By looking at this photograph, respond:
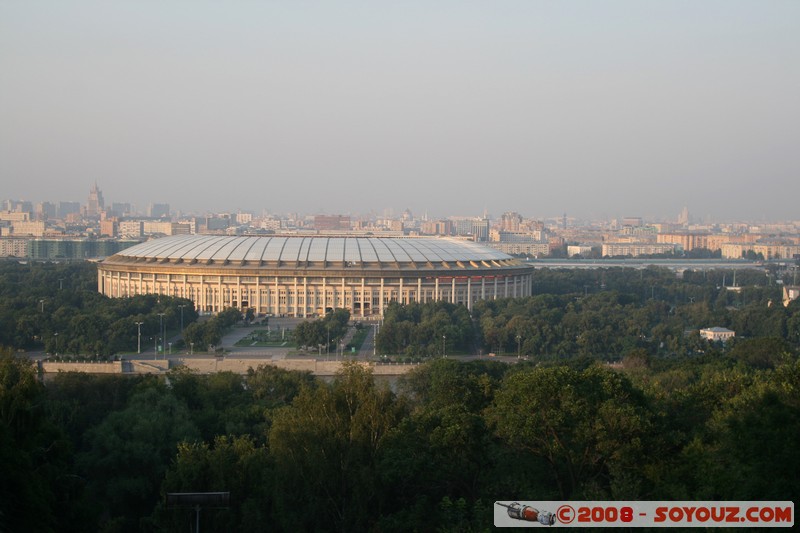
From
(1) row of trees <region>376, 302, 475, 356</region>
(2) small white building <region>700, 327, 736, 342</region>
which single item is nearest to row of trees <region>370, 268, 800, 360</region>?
(1) row of trees <region>376, 302, 475, 356</region>

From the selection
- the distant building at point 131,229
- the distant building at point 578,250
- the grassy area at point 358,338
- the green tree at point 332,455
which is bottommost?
the grassy area at point 358,338

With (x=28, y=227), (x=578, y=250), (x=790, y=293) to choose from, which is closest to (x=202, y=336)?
(x=790, y=293)

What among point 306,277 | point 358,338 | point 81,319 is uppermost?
point 306,277

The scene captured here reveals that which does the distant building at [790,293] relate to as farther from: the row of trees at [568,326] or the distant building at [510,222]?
the distant building at [510,222]

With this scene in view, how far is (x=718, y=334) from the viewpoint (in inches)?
2178

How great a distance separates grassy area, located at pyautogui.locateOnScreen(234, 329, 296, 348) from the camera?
2018 inches

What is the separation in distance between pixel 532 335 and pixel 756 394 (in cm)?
3042

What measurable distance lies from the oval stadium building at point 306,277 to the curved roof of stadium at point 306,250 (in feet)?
0.24

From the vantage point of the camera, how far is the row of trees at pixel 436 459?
15.3m

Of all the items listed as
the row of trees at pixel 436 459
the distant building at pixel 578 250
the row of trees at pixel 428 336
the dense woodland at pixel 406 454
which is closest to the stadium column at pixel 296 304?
the row of trees at pixel 428 336

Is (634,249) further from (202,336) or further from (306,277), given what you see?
(202,336)

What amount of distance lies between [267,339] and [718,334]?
25.4 m

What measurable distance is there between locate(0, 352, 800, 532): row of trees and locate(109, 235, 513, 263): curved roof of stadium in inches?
1815

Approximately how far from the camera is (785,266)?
12575 centimetres
